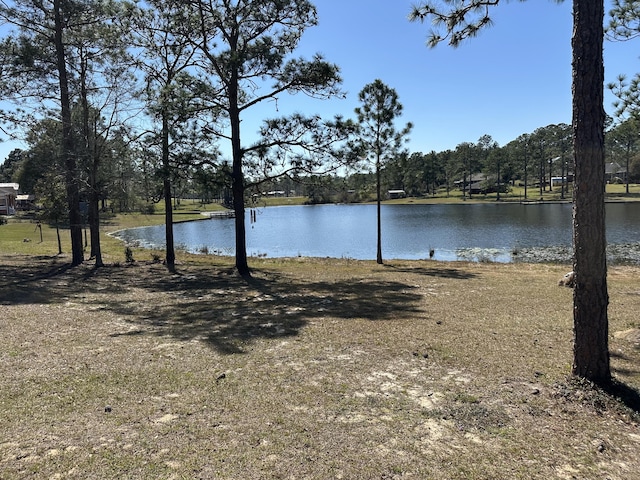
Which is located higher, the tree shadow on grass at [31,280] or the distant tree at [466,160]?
the distant tree at [466,160]

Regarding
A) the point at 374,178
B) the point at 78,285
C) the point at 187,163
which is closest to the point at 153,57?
the point at 187,163

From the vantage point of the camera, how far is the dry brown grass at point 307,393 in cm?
321

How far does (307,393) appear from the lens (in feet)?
14.6

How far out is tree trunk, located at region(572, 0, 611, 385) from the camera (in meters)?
4.25

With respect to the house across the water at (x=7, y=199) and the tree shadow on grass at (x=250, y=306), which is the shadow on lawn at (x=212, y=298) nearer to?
the tree shadow on grass at (x=250, y=306)

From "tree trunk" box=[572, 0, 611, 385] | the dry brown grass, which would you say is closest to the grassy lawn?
the dry brown grass

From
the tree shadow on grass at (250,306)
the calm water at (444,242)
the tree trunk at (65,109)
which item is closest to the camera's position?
the tree shadow on grass at (250,306)

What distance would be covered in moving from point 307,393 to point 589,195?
338 centimetres

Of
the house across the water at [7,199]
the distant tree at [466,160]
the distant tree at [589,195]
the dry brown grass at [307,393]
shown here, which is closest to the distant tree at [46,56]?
the dry brown grass at [307,393]

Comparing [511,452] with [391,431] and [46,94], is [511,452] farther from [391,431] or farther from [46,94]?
[46,94]

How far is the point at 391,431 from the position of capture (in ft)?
12.0

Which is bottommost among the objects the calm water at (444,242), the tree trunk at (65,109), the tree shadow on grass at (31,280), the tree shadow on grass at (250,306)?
the calm water at (444,242)

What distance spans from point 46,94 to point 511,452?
17.0 m

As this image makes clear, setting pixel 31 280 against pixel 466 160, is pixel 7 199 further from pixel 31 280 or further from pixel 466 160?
pixel 466 160
